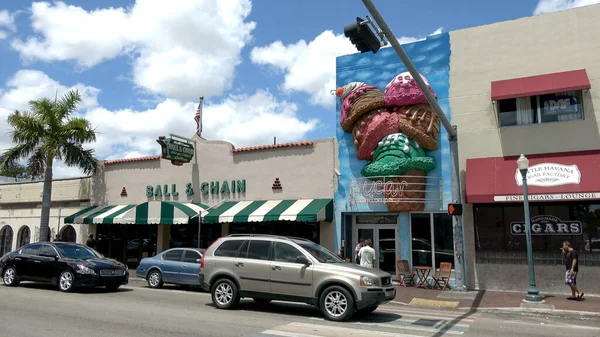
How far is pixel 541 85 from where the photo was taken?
14.8 m

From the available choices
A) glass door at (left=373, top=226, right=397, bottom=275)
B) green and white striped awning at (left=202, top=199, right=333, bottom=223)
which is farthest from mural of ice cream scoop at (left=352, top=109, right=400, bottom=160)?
glass door at (left=373, top=226, right=397, bottom=275)

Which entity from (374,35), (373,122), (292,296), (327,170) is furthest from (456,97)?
(292,296)

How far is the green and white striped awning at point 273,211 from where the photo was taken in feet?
56.9

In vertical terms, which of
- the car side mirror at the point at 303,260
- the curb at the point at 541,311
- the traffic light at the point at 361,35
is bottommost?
the curb at the point at 541,311

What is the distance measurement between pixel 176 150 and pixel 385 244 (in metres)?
10.1

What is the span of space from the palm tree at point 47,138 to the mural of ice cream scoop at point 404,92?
15.4m

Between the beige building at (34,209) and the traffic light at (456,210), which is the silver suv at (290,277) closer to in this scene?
the traffic light at (456,210)

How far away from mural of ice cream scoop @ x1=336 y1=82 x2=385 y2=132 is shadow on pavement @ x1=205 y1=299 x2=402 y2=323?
8.37 m

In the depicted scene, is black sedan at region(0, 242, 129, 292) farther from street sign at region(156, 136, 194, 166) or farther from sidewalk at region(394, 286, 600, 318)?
sidewalk at region(394, 286, 600, 318)

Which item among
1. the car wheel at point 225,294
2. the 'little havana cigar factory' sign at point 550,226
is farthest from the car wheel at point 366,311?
the 'little havana cigar factory' sign at point 550,226

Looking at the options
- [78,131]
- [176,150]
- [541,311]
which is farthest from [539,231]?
[78,131]

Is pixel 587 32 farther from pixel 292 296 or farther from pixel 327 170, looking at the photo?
pixel 292 296

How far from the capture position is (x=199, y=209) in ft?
66.1

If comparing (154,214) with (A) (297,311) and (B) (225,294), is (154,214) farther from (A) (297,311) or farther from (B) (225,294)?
(A) (297,311)
